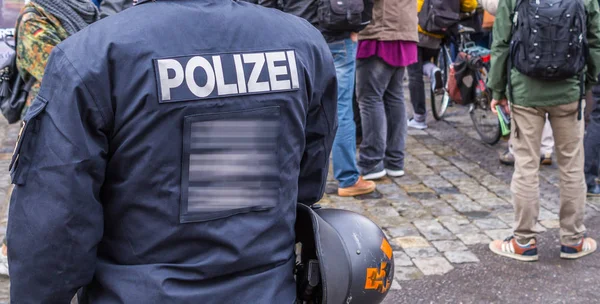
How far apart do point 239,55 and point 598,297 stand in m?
3.28

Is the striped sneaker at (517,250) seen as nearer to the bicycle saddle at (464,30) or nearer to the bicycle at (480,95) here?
the bicycle at (480,95)

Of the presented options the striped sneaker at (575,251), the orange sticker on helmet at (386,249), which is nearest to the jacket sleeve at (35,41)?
the orange sticker on helmet at (386,249)

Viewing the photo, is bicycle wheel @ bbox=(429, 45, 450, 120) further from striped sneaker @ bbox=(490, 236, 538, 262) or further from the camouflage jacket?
the camouflage jacket

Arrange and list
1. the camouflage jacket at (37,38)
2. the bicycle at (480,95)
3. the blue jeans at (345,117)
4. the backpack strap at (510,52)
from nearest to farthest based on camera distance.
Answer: the camouflage jacket at (37,38), the backpack strap at (510,52), the blue jeans at (345,117), the bicycle at (480,95)

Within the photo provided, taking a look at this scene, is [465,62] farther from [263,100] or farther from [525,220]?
[263,100]

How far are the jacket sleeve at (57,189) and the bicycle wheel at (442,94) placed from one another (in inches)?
275

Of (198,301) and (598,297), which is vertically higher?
(198,301)

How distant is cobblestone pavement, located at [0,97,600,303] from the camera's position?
5.05m

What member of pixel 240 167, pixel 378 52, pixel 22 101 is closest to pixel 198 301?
pixel 240 167

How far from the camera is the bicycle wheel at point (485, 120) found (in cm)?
791

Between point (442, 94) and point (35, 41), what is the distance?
5.55 m

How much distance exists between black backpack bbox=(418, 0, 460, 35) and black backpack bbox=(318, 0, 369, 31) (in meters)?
2.22

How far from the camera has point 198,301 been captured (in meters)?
2.11

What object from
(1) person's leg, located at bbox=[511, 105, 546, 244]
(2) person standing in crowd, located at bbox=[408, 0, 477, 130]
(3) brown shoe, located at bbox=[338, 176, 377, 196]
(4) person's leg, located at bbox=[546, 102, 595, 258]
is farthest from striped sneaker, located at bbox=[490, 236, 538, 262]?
(2) person standing in crowd, located at bbox=[408, 0, 477, 130]
